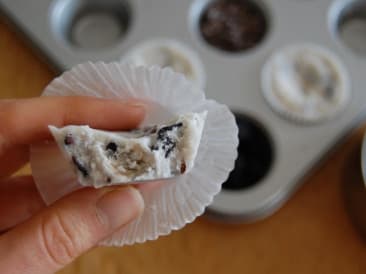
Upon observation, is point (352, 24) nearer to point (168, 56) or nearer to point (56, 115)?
point (168, 56)

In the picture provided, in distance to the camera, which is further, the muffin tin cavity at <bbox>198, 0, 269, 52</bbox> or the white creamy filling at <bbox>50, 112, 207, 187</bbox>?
the muffin tin cavity at <bbox>198, 0, 269, 52</bbox>

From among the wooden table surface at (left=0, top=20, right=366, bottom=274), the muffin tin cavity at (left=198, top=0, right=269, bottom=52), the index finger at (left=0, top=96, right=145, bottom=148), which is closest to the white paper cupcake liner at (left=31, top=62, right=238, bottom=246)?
the index finger at (left=0, top=96, right=145, bottom=148)

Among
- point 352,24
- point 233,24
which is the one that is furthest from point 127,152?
point 352,24

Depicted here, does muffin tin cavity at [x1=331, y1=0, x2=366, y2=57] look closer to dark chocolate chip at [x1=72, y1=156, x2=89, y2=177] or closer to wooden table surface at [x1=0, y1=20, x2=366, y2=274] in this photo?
wooden table surface at [x1=0, y1=20, x2=366, y2=274]

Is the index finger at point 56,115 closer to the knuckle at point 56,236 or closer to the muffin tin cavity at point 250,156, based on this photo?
the knuckle at point 56,236

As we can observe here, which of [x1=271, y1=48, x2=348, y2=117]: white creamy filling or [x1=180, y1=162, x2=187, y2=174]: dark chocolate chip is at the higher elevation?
[x1=180, y1=162, x2=187, y2=174]: dark chocolate chip

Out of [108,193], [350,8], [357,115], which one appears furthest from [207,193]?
[350,8]
